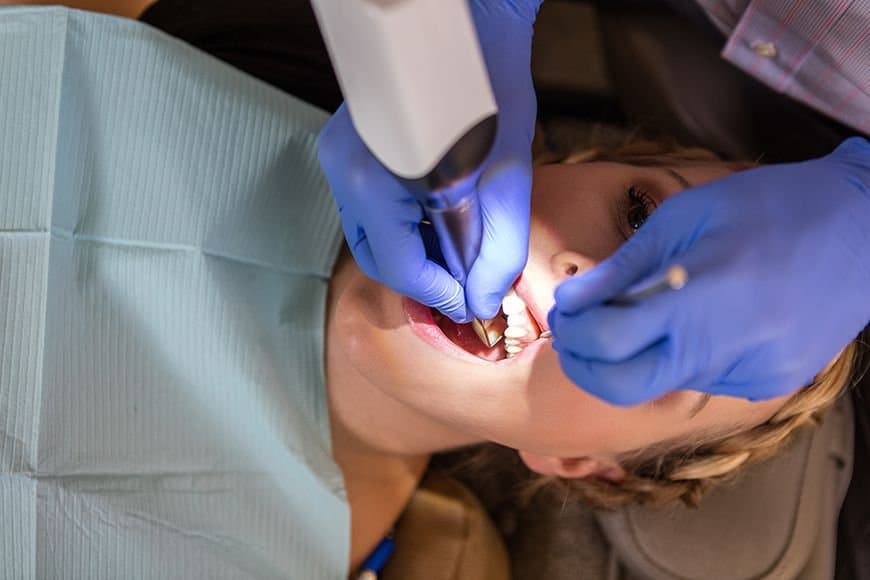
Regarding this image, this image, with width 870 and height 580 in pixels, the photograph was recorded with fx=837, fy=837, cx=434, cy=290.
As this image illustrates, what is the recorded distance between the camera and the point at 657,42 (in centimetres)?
158

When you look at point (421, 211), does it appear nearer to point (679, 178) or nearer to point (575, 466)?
point (679, 178)

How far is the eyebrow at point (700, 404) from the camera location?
3.28 feet

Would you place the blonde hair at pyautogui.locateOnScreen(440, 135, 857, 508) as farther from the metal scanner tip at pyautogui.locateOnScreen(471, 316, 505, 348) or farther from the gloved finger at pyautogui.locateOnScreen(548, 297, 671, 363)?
the gloved finger at pyautogui.locateOnScreen(548, 297, 671, 363)

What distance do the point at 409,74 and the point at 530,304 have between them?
0.44 meters

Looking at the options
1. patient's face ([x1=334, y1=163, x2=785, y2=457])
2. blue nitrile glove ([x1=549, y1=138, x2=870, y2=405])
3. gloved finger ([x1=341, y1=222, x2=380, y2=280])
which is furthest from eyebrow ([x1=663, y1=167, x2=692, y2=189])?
gloved finger ([x1=341, y1=222, x2=380, y2=280])

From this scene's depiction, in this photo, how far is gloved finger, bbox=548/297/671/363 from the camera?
76 centimetres

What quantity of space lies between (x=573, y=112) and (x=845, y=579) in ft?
3.37

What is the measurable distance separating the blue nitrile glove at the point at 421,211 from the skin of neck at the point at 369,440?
24 cm

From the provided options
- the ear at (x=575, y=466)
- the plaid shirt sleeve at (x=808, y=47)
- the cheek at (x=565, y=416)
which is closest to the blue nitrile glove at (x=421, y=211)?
the cheek at (x=565, y=416)

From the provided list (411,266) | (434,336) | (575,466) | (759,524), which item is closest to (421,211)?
(411,266)

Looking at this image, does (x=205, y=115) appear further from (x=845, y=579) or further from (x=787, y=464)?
(x=845, y=579)

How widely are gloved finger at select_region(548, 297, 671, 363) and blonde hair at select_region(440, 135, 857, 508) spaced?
16.3 inches

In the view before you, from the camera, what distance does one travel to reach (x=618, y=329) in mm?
755

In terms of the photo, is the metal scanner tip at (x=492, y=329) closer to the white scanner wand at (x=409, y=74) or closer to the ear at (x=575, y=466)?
the ear at (x=575, y=466)
